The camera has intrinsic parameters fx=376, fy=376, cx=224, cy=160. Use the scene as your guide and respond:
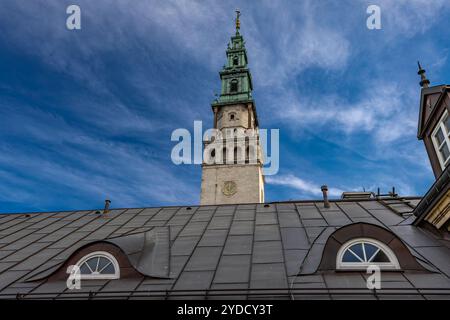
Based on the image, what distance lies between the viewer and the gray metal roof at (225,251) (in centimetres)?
1054

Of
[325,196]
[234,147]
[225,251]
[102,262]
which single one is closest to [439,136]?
[325,196]

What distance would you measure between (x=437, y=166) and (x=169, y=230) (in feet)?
36.9

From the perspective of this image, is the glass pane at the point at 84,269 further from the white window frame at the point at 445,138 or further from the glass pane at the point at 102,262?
the white window frame at the point at 445,138

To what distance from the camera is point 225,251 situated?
45.1ft

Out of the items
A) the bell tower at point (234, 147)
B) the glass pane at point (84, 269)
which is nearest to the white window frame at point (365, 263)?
the glass pane at point (84, 269)

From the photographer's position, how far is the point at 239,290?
1029 centimetres

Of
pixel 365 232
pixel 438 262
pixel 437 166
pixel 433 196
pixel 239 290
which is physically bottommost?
pixel 239 290

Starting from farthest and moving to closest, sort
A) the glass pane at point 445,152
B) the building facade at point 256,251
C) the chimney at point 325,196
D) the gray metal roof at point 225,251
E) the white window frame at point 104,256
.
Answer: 1. the chimney at point 325,196
2. the glass pane at point 445,152
3. the white window frame at point 104,256
4. the building facade at point 256,251
5. the gray metal roof at point 225,251

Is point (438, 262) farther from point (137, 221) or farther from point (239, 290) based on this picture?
point (137, 221)

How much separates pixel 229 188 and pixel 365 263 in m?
46.9

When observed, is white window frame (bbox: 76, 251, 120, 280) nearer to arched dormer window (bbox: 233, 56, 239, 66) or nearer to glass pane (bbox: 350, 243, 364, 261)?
glass pane (bbox: 350, 243, 364, 261)

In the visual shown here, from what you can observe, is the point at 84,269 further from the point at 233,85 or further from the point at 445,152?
the point at 233,85

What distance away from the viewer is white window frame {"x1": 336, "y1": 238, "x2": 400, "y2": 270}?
11.2m
